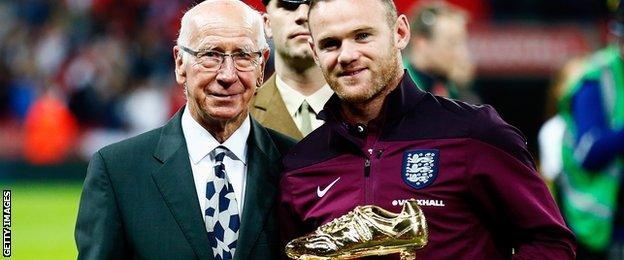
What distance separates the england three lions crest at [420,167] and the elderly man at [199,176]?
0.44 meters

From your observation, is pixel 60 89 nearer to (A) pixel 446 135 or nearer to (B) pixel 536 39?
(B) pixel 536 39

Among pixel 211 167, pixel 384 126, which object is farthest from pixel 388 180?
pixel 211 167

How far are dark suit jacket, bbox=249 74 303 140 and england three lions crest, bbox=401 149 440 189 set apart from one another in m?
1.01

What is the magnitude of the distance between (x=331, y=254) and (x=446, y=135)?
473mm

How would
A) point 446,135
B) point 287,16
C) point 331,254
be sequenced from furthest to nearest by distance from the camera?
point 287,16, point 446,135, point 331,254

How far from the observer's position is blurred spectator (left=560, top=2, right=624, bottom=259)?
524 cm

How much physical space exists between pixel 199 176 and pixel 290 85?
39.3 inches

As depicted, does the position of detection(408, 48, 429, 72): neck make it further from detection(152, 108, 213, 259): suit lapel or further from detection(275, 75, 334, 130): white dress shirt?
detection(152, 108, 213, 259): suit lapel

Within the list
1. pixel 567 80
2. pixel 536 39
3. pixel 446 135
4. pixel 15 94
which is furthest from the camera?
pixel 15 94

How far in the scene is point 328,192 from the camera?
320 centimetres

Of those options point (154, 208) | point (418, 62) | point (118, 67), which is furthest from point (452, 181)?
point (118, 67)

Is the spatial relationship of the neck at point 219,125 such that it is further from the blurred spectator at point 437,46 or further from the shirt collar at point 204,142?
the blurred spectator at point 437,46

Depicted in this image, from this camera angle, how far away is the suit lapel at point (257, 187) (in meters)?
3.21

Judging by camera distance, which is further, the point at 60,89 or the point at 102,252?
the point at 60,89
